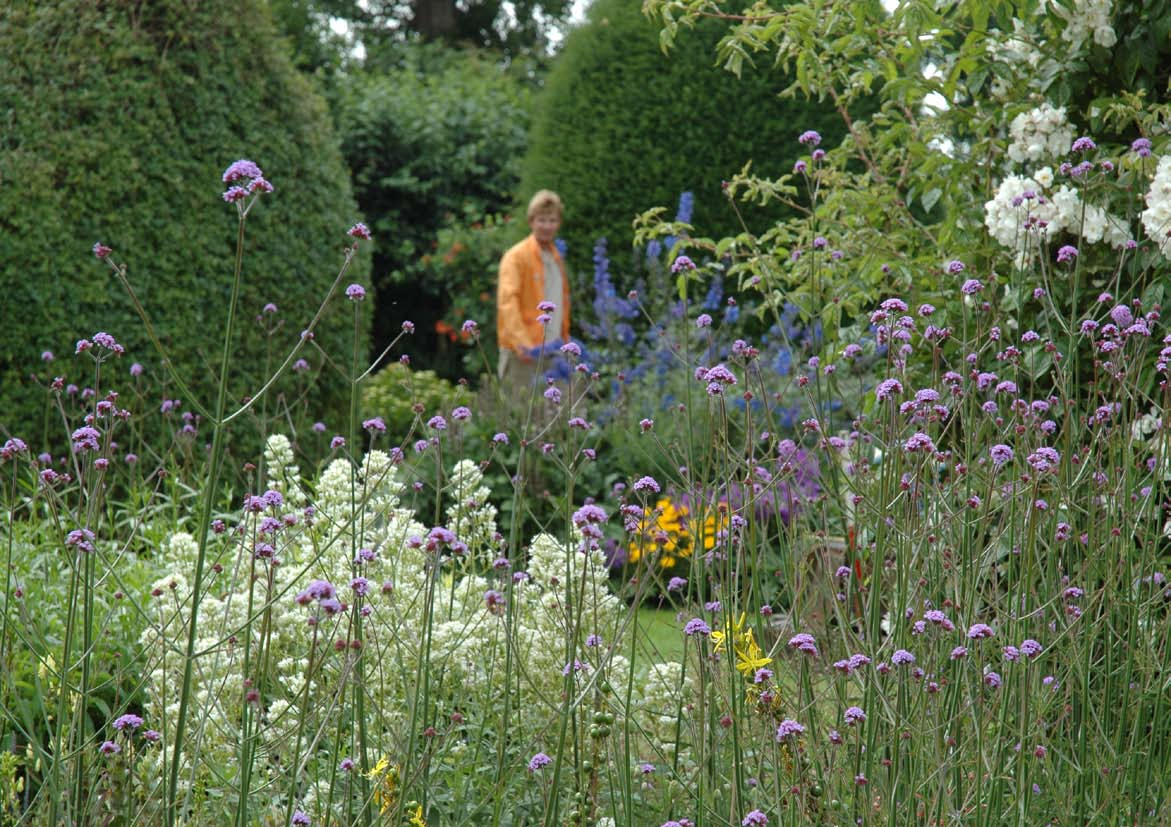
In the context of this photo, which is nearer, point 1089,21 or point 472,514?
point 472,514

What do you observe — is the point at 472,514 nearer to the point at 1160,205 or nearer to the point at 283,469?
the point at 283,469

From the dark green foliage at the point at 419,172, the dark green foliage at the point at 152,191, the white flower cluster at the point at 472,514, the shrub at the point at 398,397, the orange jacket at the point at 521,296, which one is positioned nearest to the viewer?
the white flower cluster at the point at 472,514

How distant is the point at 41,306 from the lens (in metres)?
5.70

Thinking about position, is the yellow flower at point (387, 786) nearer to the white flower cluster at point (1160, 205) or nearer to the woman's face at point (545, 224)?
the white flower cluster at point (1160, 205)

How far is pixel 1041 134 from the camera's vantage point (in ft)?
11.7

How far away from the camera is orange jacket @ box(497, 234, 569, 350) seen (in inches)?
316

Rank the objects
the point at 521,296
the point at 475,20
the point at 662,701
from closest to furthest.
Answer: the point at 662,701, the point at 521,296, the point at 475,20

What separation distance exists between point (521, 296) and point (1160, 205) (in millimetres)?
5416

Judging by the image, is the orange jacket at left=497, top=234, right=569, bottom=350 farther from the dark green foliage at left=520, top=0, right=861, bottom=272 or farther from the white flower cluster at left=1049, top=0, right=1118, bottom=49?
the white flower cluster at left=1049, top=0, right=1118, bottom=49

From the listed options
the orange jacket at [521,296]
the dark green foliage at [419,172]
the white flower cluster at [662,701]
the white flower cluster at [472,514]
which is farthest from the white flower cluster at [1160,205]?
the dark green foliage at [419,172]

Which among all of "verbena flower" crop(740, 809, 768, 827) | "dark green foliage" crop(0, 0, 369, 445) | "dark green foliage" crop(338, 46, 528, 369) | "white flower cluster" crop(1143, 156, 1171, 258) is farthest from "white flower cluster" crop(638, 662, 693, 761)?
"dark green foliage" crop(338, 46, 528, 369)

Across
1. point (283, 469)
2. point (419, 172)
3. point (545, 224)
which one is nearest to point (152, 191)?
point (545, 224)

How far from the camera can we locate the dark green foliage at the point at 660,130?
9359 millimetres

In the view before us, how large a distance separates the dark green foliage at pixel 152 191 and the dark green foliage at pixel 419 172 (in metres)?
5.58
